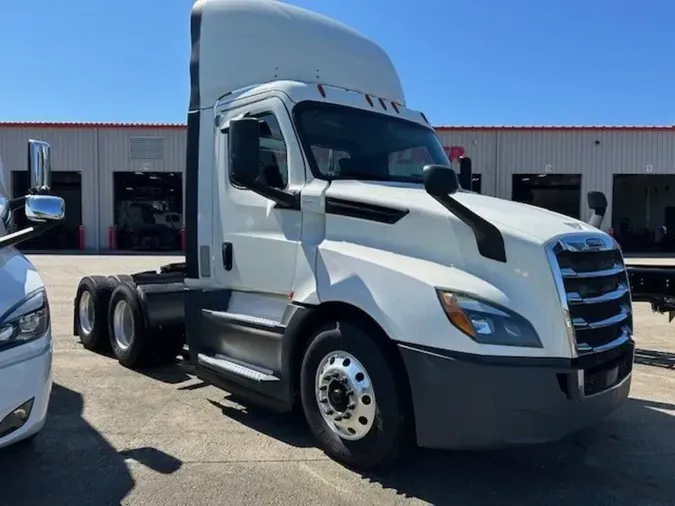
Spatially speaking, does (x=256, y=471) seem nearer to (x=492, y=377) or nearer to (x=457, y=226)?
(x=492, y=377)

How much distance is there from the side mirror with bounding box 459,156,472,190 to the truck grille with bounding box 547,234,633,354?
238cm

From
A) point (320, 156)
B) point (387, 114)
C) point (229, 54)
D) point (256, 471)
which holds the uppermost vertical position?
point (229, 54)

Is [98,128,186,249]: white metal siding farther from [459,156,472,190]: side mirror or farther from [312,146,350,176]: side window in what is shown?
[312,146,350,176]: side window

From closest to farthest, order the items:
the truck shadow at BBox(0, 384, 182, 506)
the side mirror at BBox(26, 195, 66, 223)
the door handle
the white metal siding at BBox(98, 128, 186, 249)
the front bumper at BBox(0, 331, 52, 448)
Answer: the front bumper at BBox(0, 331, 52, 448) < the truck shadow at BBox(0, 384, 182, 506) < the side mirror at BBox(26, 195, 66, 223) < the door handle < the white metal siding at BBox(98, 128, 186, 249)

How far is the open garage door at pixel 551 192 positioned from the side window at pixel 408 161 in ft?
93.5

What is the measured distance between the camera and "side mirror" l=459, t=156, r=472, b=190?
6.35m

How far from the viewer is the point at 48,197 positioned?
3.90 m

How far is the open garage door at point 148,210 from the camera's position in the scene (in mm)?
31859

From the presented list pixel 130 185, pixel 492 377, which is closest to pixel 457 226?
pixel 492 377

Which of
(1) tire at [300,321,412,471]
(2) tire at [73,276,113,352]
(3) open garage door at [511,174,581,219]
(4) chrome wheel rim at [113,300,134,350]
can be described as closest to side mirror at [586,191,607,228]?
(1) tire at [300,321,412,471]

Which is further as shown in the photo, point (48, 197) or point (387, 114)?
point (387, 114)

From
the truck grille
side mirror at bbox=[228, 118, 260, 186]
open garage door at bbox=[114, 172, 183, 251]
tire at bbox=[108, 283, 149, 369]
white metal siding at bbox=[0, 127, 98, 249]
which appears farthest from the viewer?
open garage door at bbox=[114, 172, 183, 251]

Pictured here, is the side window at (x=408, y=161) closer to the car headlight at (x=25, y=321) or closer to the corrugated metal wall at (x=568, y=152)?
the car headlight at (x=25, y=321)

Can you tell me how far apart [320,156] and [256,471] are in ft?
7.39
